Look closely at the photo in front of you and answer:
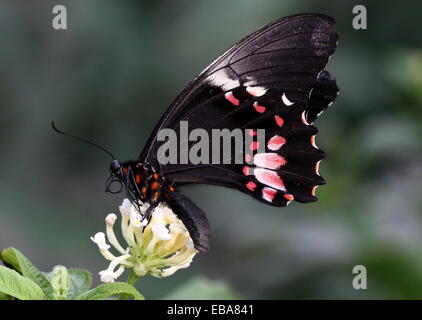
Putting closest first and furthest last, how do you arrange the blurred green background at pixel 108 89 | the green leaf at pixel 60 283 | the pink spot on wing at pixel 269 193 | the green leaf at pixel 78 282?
the green leaf at pixel 60 283
the green leaf at pixel 78 282
the pink spot on wing at pixel 269 193
the blurred green background at pixel 108 89

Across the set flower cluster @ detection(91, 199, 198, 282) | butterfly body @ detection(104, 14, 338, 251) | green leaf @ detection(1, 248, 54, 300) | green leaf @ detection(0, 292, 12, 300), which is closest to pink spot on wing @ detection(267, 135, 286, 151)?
butterfly body @ detection(104, 14, 338, 251)

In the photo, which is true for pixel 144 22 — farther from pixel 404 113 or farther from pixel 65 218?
pixel 404 113

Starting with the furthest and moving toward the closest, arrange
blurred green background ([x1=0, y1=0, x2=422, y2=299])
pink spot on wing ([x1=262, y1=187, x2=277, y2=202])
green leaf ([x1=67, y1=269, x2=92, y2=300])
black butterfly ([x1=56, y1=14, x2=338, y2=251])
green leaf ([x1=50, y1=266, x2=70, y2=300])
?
blurred green background ([x1=0, y1=0, x2=422, y2=299]), pink spot on wing ([x1=262, y1=187, x2=277, y2=202]), black butterfly ([x1=56, y1=14, x2=338, y2=251]), green leaf ([x1=67, y1=269, x2=92, y2=300]), green leaf ([x1=50, y1=266, x2=70, y2=300])

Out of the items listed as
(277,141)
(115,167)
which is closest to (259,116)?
(277,141)

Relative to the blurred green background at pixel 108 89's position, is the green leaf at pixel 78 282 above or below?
below

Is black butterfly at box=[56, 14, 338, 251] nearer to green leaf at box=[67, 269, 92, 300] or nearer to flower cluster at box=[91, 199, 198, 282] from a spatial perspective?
flower cluster at box=[91, 199, 198, 282]

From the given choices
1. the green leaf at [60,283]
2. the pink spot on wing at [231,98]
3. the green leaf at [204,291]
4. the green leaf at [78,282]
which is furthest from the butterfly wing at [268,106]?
the green leaf at [60,283]

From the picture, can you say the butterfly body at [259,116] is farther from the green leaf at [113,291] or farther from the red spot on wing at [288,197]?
the green leaf at [113,291]
